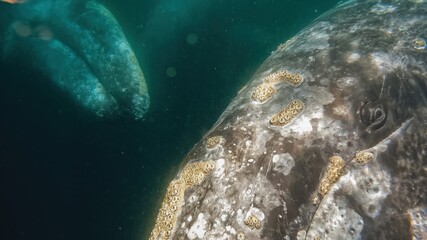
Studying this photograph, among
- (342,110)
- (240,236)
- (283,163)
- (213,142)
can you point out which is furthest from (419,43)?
(240,236)

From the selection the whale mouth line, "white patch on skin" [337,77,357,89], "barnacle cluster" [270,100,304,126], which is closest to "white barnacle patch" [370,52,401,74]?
"white patch on skin" [337,77,357,89]

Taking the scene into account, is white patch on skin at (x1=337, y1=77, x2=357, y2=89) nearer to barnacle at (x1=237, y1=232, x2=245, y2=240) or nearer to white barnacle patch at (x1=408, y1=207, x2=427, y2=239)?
white barnacle patch at (x1=408, y1=207, x2=427, y2=239)

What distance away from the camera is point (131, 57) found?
298 inches

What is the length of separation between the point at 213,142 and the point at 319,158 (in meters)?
1.11

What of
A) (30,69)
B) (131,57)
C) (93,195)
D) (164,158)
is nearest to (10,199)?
(93,195)

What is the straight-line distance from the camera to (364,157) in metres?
3.26

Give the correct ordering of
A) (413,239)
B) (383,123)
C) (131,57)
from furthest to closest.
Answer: (131,57) < (383,123) < (413,239)

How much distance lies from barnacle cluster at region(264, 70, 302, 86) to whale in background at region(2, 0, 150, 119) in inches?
144

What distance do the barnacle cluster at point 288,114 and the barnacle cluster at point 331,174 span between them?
1.96 ft

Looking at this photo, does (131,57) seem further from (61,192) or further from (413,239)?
(413,239)

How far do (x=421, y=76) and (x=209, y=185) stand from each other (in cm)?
269

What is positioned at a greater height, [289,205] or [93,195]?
[289,205]

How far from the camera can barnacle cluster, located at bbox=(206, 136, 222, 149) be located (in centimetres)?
359

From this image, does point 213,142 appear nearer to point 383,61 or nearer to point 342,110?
point 342,110
